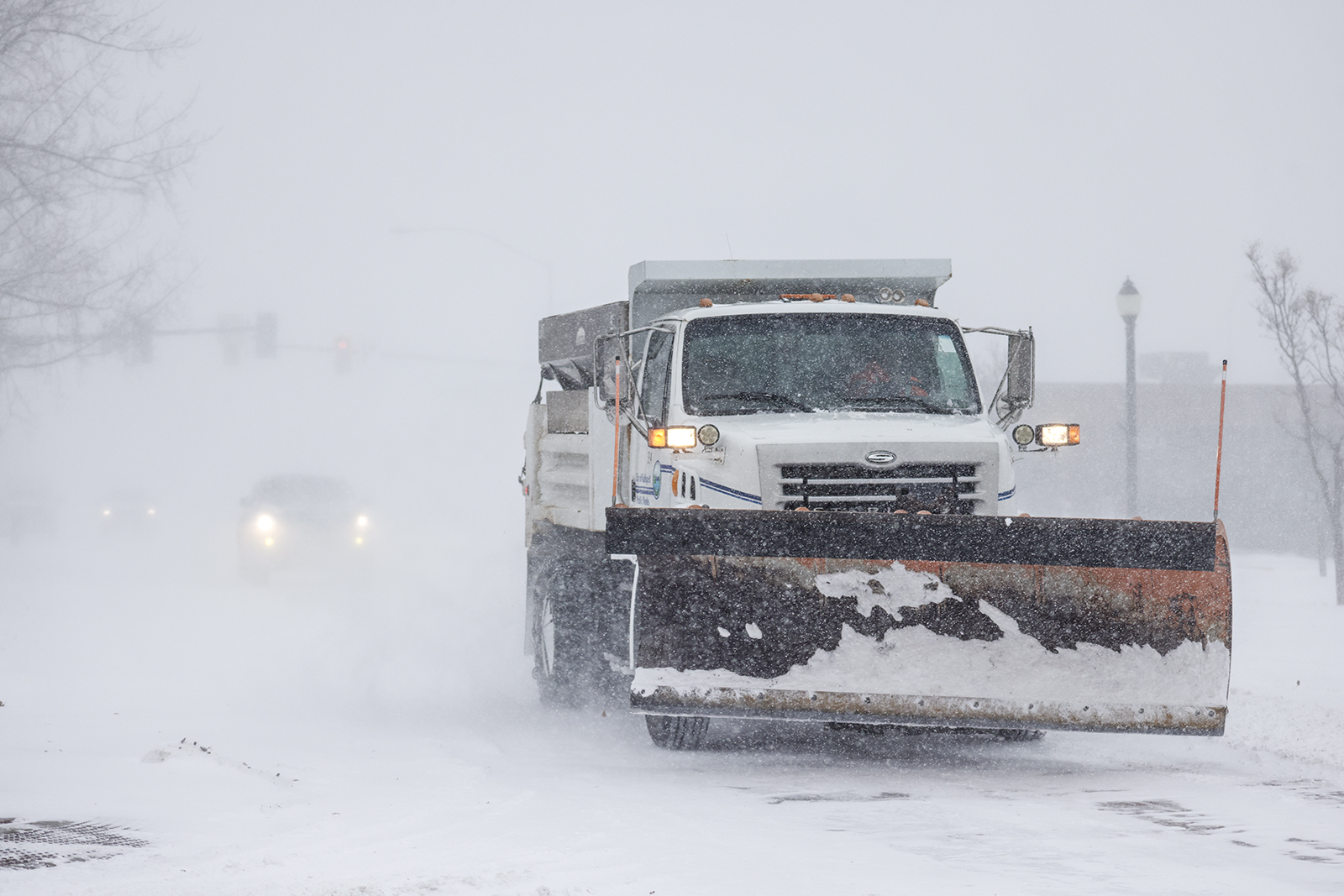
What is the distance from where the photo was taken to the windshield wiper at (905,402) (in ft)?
28.4

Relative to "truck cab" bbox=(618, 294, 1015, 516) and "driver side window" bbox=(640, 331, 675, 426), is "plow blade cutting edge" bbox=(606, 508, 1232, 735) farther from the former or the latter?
"driver side window" bbox=(640, 331, 675, 426)

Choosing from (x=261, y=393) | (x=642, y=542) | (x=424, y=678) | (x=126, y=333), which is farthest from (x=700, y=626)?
(x=261, y=393)

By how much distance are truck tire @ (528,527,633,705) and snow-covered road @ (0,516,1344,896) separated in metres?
0.30

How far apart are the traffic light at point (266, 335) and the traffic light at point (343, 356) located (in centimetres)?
248

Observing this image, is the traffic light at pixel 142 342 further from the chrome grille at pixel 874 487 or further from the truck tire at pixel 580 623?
the chrome grille at pixel 874 487

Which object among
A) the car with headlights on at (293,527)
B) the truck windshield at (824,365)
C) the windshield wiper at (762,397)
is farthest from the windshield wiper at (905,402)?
the car with headlights on at (293,527)

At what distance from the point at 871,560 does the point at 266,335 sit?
29.8 m

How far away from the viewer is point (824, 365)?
8875 mm

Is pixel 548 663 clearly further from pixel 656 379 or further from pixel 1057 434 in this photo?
pixel 1057 434

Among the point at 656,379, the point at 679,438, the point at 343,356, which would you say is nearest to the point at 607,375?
the point at 656,379

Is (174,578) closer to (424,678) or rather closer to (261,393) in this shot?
(424,678)

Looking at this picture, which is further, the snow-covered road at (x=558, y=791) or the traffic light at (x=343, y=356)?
the traffic light at (x=343, y=356)

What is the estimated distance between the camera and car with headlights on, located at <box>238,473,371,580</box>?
71.7 feet

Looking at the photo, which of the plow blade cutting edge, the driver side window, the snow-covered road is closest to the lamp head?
the snow-covered road
